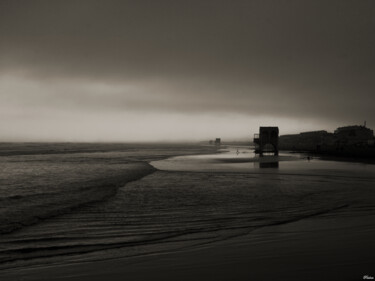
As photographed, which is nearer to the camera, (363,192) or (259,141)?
(363,192)

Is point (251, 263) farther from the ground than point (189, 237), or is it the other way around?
point (251, 263)

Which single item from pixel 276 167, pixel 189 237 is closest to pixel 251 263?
pixel 189 237

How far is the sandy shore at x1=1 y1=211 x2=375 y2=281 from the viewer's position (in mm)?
6715

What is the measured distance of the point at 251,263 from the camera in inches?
294

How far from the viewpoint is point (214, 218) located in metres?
12.8

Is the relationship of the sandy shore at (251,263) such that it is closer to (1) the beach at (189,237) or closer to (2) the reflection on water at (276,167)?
(1) the beach at (189,237)

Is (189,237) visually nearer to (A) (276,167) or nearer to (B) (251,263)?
(B) (251,263)

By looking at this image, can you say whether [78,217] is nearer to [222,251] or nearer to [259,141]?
[222,251]

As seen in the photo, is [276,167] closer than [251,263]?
No

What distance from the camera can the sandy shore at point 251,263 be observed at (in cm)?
671

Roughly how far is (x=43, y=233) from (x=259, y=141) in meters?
70.9

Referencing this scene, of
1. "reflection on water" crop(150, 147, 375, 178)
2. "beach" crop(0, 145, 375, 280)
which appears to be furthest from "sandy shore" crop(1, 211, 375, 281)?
"reflection on water" crop(150, 147, 375, 178)

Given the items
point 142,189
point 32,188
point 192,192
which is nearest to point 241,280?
point 192,192

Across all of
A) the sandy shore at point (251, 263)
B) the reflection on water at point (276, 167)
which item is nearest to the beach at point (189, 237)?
the sandy shore at point (251, 263)
